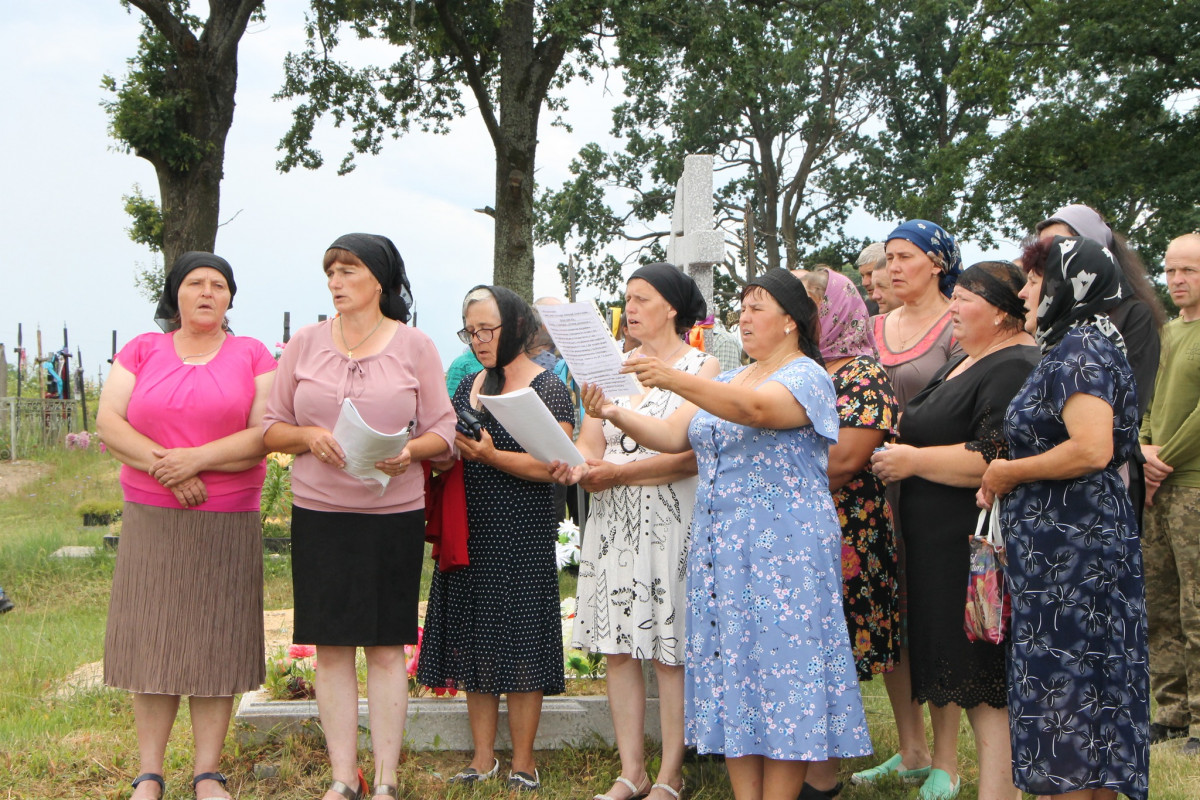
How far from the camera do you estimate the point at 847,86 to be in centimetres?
3086

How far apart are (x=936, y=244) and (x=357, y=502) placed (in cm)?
256

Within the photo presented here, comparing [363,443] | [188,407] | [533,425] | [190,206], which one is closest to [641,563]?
[533,425]

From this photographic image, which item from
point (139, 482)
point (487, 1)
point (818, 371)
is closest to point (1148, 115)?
point (487, 1)

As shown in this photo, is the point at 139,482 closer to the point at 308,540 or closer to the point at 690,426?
the point at 308,540

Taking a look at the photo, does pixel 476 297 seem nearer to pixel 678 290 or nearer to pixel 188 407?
pixel 678 290

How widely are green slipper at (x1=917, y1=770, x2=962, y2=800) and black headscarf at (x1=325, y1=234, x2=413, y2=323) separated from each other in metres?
2.68

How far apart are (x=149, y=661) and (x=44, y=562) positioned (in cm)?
599

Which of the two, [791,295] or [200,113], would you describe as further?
[200,113]

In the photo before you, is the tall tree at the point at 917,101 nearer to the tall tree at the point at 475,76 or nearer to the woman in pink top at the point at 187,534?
the tall tree at the point at 475,76

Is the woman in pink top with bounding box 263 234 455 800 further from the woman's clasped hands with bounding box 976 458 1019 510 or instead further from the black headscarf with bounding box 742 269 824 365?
the woman's clasped hands with bounding box 976 458 1019 510

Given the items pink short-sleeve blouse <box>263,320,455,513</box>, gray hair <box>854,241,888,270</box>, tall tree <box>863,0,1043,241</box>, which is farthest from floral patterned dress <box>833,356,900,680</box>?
tall tree <box>863,0,1043,241</box>

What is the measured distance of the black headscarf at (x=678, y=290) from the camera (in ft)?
13.3

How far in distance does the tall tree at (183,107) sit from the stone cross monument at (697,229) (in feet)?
25.8

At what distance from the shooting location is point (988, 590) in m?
3.25
